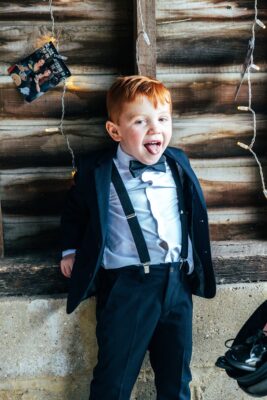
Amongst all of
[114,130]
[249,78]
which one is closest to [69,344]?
[114,130]

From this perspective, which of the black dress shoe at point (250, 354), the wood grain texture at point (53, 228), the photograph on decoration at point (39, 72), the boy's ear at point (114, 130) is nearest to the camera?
the black dress shoe at point (250, 354)

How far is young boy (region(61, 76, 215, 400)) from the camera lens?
9.51 ft

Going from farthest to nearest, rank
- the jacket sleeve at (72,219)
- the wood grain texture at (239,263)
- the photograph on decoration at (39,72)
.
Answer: the wood grain texture at (239,263), the photograph on decoration at (39,72), the jacket sleeve at (72,219)

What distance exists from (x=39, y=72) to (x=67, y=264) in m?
0.93

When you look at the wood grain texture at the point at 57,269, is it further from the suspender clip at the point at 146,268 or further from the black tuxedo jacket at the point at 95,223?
the suspender clip at the point at 146,268

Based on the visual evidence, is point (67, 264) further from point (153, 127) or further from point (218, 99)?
point (218, 99)

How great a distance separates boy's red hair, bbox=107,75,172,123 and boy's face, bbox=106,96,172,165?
0.02 metres

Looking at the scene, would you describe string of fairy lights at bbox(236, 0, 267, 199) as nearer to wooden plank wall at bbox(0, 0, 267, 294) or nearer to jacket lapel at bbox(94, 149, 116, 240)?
wooden plank wall at bbox(0, 0, 267, 294)

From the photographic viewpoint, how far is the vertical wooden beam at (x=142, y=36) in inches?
123

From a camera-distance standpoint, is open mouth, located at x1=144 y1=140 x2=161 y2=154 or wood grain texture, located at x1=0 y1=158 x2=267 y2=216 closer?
open mouth, located at x1=144 y1=140 x2=161 y2=154

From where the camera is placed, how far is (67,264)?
316 centimetres

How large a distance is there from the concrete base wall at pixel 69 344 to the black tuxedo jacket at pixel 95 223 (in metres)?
0.28

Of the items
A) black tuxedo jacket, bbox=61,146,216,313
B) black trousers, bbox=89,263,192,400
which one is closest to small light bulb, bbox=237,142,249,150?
black tuxedo jacket, bbox=61,146,216,313

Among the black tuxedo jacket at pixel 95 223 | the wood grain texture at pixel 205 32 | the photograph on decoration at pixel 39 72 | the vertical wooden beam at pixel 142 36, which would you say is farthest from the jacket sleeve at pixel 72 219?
the wood grain texture at pixel 205 32
